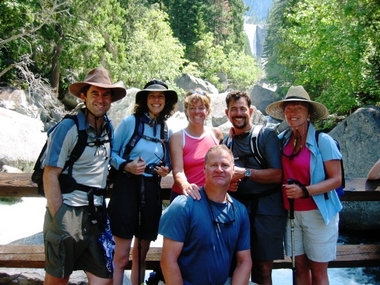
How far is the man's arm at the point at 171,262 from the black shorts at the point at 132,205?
2.17 feet

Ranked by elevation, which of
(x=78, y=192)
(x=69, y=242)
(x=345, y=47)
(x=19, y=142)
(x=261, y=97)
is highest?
(x=261, y=97)

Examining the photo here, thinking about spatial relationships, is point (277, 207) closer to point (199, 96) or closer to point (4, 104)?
point (199, 96)

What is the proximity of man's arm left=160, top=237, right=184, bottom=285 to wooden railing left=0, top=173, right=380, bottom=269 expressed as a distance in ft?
3.43

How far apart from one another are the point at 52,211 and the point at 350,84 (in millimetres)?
11460

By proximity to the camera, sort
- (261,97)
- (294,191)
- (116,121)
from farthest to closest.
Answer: (261,97)
(116,121)
(294,191)

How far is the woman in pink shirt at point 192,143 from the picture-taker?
340 cm

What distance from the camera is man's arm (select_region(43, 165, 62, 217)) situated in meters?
2.95

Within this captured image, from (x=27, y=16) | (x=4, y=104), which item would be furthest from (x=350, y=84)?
(x=4, y=104)

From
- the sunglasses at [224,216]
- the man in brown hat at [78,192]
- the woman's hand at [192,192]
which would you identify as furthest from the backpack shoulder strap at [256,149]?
the man in brown hat at [78,192]

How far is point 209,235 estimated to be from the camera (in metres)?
2.87

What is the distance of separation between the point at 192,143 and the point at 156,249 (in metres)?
1.30

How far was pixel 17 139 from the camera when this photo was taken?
13.0 m

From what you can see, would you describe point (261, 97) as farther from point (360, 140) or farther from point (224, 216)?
point (224, 216)

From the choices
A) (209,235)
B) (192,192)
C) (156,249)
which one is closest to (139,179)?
(192,192)
